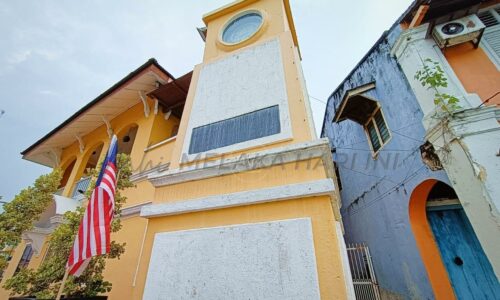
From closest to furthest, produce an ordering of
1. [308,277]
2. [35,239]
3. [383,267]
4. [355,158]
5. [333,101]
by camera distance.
A: [308,277], [383,267], [35,239], [355,158], [333,101]

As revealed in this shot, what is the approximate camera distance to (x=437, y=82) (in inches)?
172

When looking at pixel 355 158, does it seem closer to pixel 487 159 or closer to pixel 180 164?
pixel 487 159

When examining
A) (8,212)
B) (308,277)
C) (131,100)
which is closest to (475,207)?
(308,277)

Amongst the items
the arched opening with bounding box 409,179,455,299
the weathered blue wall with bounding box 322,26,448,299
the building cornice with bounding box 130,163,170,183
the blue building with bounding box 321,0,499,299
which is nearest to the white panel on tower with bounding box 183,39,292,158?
the building cornice with bounding box 130,163,170,183

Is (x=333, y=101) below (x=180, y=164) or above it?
above

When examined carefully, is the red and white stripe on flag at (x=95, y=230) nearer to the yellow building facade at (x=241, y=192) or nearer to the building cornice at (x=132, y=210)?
the yellow building facade at (x=241, y=192)

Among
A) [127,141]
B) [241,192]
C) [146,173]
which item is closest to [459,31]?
[241,192]

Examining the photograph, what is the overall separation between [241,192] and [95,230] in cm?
244

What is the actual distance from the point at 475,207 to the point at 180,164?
500 centimetres

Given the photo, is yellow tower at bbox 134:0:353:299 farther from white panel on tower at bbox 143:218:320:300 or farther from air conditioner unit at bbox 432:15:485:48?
air conditioner unit at bbox 432:15:485:48

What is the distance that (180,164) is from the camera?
4.38m

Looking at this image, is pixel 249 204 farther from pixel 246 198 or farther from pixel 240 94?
pixel 240 94

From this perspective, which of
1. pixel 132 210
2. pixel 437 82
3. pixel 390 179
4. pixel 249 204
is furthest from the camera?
pixel 390 179

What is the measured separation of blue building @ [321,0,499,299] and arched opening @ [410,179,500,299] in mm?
18
